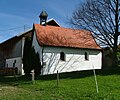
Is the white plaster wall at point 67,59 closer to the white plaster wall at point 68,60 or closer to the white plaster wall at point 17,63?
the white plaster wall at point 68,60

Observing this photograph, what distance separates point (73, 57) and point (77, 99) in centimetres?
2405

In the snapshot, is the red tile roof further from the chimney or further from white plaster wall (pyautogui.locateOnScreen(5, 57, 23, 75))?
white plaster wall (pyautogui.locateOnScreen(5, 57, 23, 75))

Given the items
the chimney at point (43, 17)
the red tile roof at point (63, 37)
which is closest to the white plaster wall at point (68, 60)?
the red tile roof at point (63, 37)

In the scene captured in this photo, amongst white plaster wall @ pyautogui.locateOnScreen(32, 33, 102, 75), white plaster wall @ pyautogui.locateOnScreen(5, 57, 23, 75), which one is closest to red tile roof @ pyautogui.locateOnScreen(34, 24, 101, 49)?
white plaster wall @ pyautogui.locateOnScreen(32, 33, 102, 75)

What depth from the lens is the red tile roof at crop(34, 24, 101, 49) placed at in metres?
34.7

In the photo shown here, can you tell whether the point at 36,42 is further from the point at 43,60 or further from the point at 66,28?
the point at 66,28

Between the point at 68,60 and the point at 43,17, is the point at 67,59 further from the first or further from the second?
the point at 43,17

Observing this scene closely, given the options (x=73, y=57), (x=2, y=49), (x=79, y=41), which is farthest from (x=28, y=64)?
(x=2, y=49)

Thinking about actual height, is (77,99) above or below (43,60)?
below

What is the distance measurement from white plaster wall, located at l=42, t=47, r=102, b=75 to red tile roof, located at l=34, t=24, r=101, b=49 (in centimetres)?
71

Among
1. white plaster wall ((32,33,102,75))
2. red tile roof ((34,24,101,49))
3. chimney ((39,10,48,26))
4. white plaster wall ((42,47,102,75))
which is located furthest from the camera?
chimney ((39,10,48,26))

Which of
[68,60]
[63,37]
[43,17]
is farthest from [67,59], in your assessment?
[43,17]

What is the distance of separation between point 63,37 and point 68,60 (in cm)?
358

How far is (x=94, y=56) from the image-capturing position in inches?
1523
